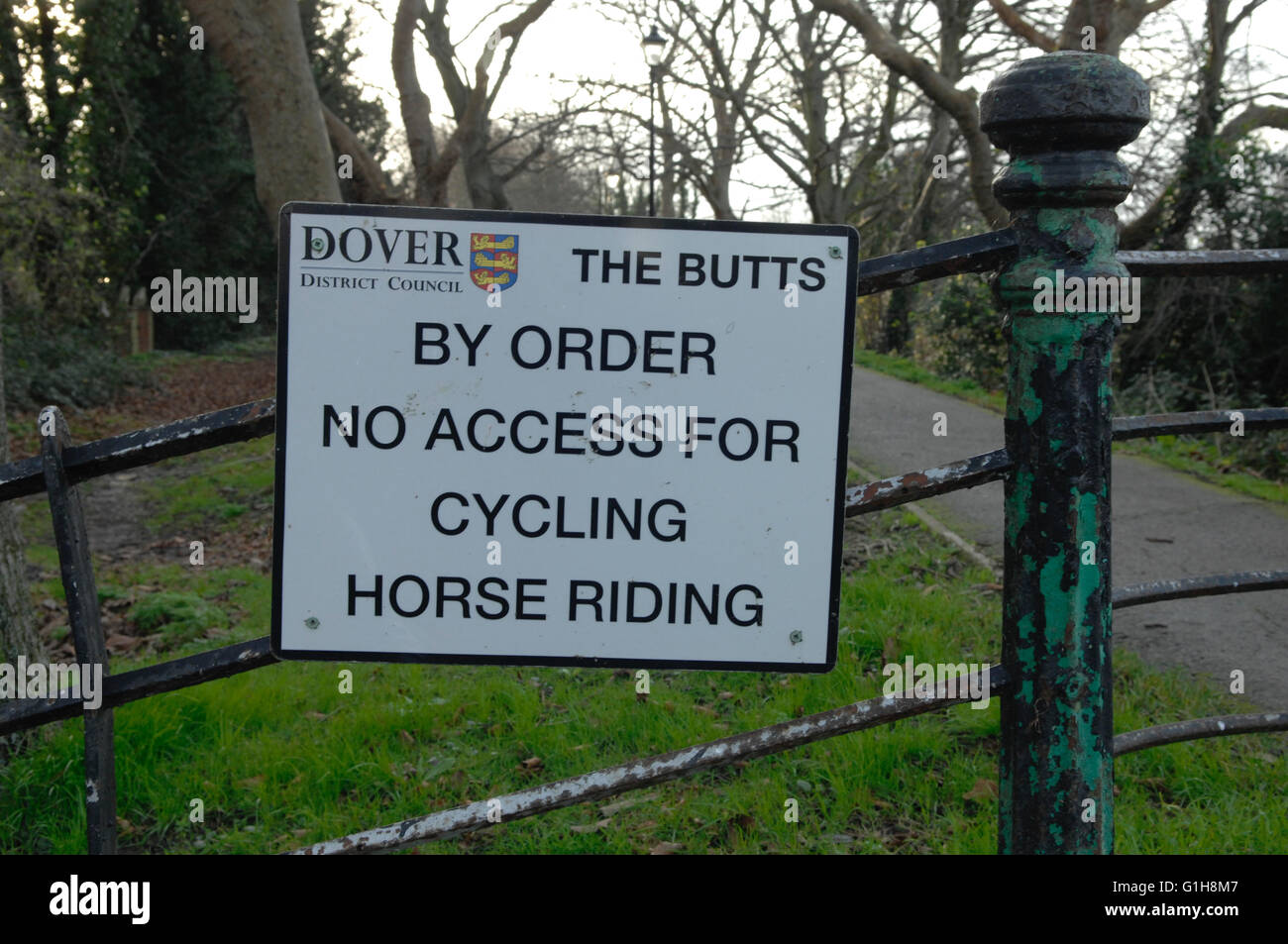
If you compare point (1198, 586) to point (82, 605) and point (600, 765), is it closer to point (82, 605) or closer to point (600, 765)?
point (600, 765)

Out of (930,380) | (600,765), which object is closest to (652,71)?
(930,380)

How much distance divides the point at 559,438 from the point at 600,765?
84.4 inches

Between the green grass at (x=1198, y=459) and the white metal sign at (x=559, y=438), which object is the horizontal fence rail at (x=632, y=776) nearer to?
the white metal sign at (x=559, y=438)

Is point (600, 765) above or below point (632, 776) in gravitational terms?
below

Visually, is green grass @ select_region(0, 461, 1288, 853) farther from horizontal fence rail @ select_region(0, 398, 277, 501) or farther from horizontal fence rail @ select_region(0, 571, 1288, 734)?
horizontal fence rail @ select_region(0, 398, 277, 501)

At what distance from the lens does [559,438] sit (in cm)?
165

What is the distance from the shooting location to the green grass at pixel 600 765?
304cm

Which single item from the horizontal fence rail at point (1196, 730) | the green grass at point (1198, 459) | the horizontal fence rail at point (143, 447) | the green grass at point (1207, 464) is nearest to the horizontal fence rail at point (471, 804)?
the horizontal fence rail at point (143, 447)

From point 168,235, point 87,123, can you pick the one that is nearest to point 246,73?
point 87,123

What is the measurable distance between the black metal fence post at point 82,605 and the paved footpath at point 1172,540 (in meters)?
3.58

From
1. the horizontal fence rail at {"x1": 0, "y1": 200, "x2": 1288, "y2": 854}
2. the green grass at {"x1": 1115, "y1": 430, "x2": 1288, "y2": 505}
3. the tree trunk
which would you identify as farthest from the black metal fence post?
the green grass at {"x1": 1115, "y1": 430, "x2": 1288, "y2": 505}

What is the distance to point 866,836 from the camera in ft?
9.84

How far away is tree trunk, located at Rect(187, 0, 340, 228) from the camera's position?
7.22 m
